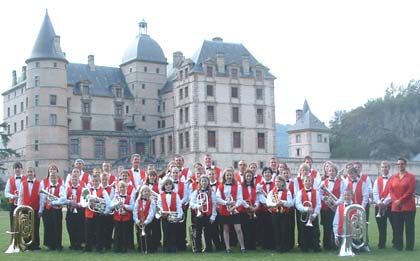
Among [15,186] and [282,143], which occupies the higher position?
[282,143]

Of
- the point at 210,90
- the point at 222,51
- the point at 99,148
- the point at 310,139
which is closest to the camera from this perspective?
the point at 210,90

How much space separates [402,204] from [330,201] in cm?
163

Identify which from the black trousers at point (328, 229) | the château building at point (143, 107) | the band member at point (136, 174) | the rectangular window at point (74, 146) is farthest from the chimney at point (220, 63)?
the black trousers at point (328, 229)

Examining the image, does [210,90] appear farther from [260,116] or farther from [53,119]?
[53,119]

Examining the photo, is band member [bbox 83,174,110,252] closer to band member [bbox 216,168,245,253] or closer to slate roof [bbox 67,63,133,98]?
band member [bbox 216,168,245,253]

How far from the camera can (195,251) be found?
53.1 feet

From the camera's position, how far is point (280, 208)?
16125 millimetres

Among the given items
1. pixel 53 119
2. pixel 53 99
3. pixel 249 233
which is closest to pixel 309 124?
pixel 53 119

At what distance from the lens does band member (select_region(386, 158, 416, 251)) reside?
631 inches

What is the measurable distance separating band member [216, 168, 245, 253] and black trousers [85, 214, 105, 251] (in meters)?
2.85

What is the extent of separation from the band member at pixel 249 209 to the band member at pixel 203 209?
0.67 metres

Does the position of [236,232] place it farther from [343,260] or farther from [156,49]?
[156,49]

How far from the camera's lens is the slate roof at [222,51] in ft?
241

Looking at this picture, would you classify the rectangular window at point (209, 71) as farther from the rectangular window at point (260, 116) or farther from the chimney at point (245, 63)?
the rectangular window at point (260, 116)
